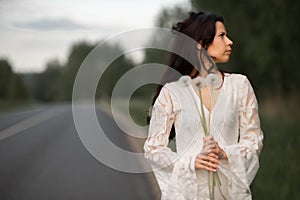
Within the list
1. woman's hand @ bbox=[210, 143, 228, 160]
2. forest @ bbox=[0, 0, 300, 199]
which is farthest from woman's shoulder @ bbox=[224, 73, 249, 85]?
forest @ bbox=[0, 0, 300, 199]

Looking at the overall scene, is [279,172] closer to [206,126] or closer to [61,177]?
[61,177]

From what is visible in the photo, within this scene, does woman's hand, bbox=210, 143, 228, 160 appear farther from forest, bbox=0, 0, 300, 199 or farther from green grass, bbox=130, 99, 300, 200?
green grass, bbox=130, 99, 300, 200

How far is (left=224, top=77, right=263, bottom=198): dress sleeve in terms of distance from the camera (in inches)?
77.4

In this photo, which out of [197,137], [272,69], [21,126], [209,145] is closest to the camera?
[209,145]

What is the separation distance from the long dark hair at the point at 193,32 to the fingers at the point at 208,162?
302mm

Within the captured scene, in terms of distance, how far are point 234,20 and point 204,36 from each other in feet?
56.0

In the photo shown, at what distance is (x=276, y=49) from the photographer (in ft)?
50.8

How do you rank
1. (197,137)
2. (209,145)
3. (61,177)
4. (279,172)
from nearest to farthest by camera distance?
(209,145)
(197,137)
(279,172)
(61,177)

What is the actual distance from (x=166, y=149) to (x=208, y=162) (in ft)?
0.50

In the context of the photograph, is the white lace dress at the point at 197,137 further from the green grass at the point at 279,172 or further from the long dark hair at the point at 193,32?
the green grass at the point at 279,172

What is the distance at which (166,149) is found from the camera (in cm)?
196

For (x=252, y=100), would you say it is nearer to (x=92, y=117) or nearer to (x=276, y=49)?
(x=92, y=117)

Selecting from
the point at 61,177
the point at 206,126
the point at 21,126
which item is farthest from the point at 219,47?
the point at 21,126

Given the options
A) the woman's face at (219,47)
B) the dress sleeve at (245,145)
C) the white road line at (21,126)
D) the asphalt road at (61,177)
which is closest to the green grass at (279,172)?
the asphalt road at (61,177)
